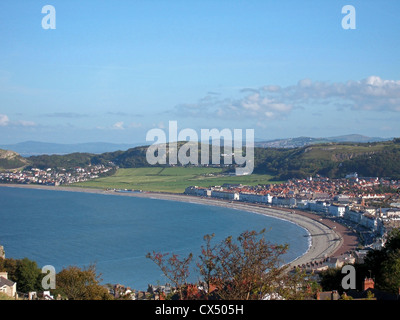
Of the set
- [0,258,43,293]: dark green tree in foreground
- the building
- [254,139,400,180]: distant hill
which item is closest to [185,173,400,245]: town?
[254,139,400,180]: distant hill

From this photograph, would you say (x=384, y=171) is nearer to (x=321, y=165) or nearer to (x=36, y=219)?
(x=321, y=165)

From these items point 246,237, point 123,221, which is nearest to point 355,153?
point 123,221

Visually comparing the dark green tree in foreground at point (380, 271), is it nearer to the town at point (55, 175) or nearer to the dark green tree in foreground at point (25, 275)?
the dark green tree in foreground at point (25, 275)

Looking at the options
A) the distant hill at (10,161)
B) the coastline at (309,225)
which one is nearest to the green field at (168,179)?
the coastline at (309,225)

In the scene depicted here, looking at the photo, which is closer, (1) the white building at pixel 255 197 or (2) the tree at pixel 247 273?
(2) the tree at pixel 247 273

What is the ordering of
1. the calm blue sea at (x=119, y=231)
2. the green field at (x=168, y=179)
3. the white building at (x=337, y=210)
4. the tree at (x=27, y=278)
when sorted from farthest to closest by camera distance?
the green field at (x=168, y=179) < the white building at (x=337, y=210) < the calm blue sea at (x=119, y=231) < the tree at (x=27, y=278)

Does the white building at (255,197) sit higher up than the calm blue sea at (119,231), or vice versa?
the white building at (255,197)

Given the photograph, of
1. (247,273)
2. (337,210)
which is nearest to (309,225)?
(337,210)
